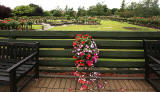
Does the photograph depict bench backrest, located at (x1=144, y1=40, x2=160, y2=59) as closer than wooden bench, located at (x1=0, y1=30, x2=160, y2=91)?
Yes

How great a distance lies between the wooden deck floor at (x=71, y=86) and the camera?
109 inches

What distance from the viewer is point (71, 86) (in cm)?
291

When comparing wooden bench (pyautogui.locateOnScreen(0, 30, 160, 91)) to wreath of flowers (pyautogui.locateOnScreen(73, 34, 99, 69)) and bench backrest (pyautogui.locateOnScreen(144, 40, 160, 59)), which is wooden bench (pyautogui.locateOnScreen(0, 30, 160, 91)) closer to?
bench backrest (pyautogui.locateOnScreen(144, 40, 160, 59))

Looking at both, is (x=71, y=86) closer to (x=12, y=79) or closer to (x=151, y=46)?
(x=12, y=79)

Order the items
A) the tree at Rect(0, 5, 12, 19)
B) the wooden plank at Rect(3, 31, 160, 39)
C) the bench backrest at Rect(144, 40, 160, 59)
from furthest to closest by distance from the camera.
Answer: the tree at Rect(0, 5, 12, 19)
the wooden plank at Rect(3, 31, 160, 39)
the bench backrest at Rect(144, 40, 160, 59)

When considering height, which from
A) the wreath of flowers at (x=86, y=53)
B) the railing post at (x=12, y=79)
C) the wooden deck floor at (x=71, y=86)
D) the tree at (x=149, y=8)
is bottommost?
the wooden deck floor at (x=71, y=86)

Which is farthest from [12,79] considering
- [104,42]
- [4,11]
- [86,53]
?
[4,11]

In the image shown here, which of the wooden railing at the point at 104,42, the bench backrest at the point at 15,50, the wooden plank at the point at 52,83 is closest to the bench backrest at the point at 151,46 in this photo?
the wooden railing at the point at 104,42

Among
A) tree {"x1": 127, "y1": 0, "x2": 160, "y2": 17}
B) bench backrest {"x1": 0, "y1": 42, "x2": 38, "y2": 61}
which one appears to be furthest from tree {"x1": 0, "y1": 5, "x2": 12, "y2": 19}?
tree {"x1": 127, "y1": 0, "x2": 160, "y2": 17}

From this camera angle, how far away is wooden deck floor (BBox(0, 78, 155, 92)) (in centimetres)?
277

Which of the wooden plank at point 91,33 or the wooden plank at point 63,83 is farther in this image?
the wooden plank at point 91,33

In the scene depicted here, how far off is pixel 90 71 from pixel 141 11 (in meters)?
37.8

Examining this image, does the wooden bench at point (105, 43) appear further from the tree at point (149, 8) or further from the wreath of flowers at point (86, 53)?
the tree at point (149, 8)

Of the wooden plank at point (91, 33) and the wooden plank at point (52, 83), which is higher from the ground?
the wooden plank at point (91, 33)
